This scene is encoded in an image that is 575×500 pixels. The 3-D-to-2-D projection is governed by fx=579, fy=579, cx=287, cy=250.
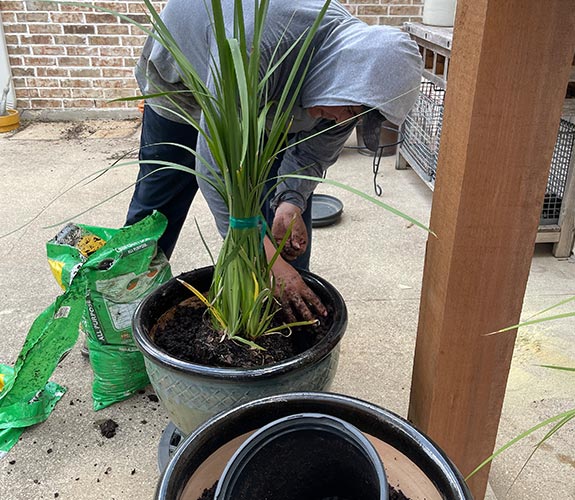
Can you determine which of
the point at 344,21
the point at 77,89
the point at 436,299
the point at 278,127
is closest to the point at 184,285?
the point at 278,127

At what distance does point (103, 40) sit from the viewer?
13.9 feet

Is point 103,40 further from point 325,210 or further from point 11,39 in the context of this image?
point 325,210

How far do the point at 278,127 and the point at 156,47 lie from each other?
57 cm

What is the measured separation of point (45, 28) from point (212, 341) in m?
3.86

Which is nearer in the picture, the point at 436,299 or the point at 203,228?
the point at 436,299

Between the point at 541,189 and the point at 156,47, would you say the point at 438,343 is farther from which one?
the point at 156,47

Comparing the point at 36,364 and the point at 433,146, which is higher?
the point at 433,146

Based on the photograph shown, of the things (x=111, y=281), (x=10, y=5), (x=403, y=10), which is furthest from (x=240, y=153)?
(x=10, y=5)

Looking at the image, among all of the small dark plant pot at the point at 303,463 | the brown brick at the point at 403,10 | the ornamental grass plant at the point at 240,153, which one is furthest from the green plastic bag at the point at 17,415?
the brown brick at the point at 403,10

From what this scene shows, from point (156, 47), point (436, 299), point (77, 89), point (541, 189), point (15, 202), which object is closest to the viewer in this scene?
point (541, 189)

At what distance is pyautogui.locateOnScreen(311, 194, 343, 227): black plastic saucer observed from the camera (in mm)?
2889

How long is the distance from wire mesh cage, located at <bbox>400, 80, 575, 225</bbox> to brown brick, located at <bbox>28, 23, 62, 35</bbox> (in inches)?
104

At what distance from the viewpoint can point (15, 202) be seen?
10.2 feet

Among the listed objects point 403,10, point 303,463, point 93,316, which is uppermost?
point 403,10
